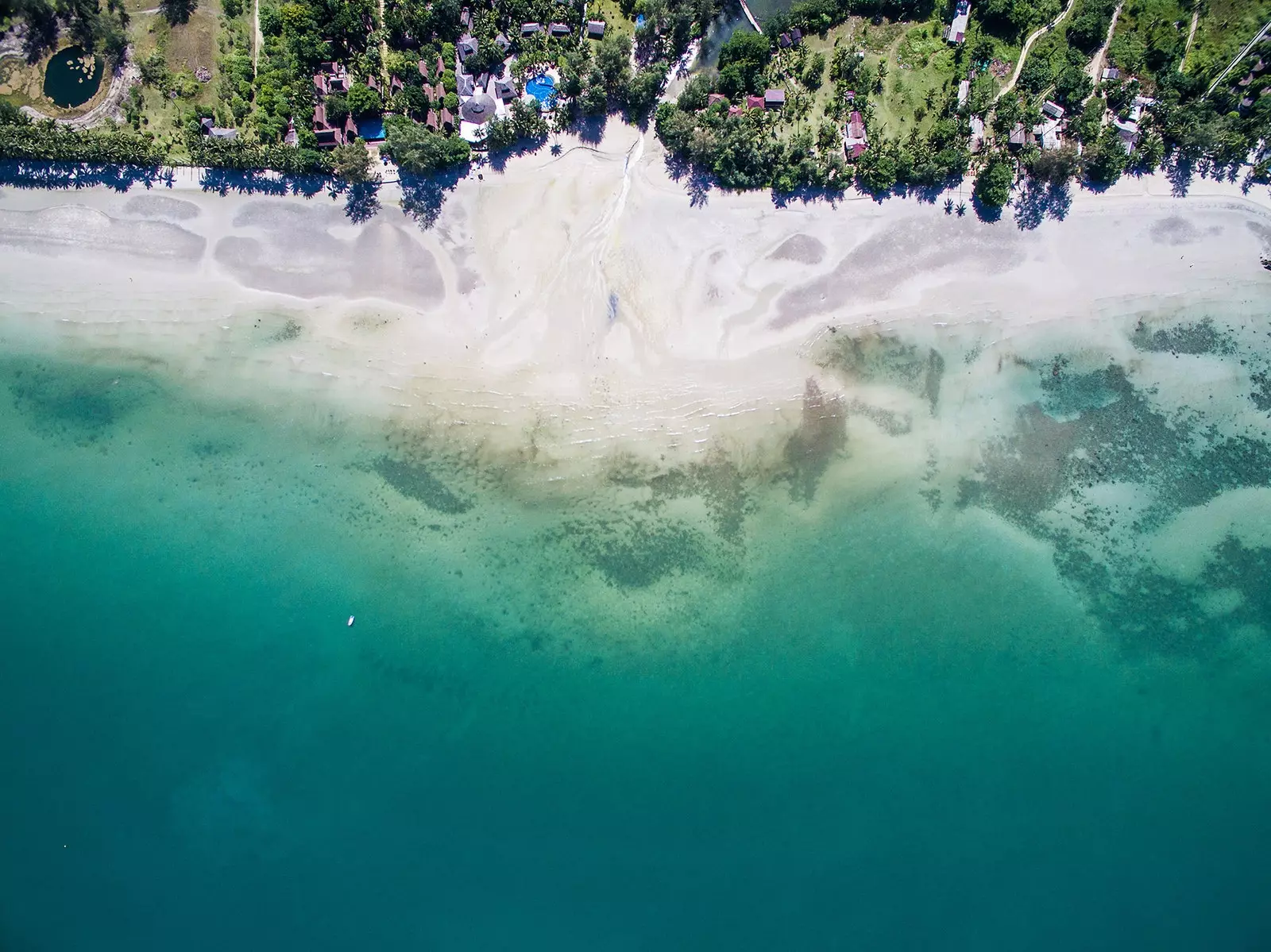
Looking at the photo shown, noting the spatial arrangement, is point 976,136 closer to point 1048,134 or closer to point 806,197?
point 1048,134

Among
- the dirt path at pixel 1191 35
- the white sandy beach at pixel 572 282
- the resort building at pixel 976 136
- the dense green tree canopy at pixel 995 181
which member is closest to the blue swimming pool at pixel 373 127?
the white sandy beach at pixel 572 282

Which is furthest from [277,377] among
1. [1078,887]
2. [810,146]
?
[1078,887]

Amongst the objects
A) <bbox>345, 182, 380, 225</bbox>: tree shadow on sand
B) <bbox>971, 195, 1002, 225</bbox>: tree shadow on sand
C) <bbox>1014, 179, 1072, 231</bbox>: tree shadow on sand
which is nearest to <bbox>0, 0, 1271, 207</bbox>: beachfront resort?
<bbox>971, 195, 1002, 225</bbox>: tree shadow on sand

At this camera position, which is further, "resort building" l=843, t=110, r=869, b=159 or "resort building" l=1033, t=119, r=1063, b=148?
"resort building" l=1033, t=119, r=1063, b=148

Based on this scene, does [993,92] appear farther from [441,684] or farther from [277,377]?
[441,684]

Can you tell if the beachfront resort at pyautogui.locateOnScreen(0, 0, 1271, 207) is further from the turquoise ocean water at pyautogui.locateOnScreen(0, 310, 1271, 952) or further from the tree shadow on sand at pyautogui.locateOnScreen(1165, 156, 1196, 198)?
the turquoise ocean water at pyautogui.locateOnScreen(0, 310, 1271, 952)

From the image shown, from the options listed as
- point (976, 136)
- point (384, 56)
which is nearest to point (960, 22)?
point (976, 136)
